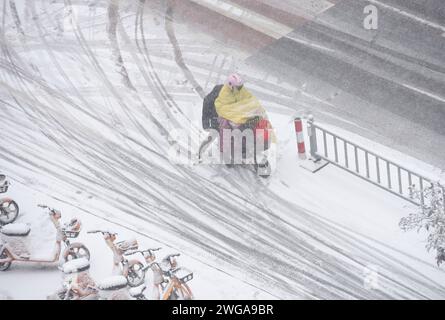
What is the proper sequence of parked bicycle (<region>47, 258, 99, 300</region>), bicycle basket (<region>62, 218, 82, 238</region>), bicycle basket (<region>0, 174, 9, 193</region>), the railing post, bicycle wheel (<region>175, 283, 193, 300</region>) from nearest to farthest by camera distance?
bicycle wheel (<region>175, 283, 193, 300</region>), parked bicycle (<region>47, 258, 99, 300</region>), bicycle basket (<region>62, 218, 82, 238</region>), bicycle basket (<region>0, 174, 9, 193</region>), the railing post

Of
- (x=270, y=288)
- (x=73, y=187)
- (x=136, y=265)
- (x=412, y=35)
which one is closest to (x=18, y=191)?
(x=73, y=187)

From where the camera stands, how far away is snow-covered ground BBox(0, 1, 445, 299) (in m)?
11.6

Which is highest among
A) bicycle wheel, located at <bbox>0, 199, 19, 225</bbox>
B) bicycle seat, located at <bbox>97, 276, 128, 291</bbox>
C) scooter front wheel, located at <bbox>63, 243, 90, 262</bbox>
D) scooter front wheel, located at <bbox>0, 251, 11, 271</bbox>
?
bicycle wheel, located at <bbox>0, 199, 19, 225</bbox>

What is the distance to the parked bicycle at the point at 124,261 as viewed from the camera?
11258 mm

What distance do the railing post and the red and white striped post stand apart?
152 millimetres

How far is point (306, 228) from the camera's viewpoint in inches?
484

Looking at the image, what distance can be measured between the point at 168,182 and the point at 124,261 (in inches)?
Result: 93.6

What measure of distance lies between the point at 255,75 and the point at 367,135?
301 centimetres

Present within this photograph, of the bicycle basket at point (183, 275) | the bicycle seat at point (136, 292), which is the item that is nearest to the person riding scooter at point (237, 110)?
the bicycle basket at point (183, 275)

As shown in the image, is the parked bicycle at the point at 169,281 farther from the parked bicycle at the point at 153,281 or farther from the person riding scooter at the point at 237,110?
the person riding scooter at the point at 237,110

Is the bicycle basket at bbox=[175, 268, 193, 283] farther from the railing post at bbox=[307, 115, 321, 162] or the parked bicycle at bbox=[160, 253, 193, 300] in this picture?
the railing post at bbox=[307, 115, 321, 162]

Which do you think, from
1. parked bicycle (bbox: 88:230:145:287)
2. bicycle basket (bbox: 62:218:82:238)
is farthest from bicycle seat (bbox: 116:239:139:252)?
bicycle basket (bbox: 62:218:82:238)

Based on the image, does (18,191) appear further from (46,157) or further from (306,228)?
(306,228)

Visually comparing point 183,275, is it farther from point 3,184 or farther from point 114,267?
point 3,184
